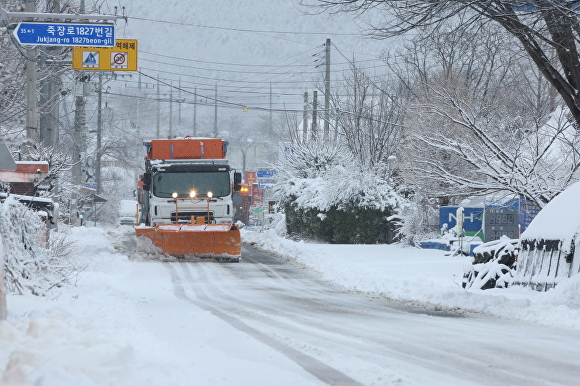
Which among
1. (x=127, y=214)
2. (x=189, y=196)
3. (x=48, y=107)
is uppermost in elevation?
(x=48, y=107)

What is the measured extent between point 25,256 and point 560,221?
773 cm

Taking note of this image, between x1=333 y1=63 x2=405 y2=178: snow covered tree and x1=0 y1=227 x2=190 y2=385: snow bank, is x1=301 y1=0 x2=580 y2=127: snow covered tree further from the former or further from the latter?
x1=333 y1=63 x2=405 y2=178: snow covered tree

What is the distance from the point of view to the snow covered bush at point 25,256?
10.4 metres

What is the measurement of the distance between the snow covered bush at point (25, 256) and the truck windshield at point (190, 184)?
1071 centimetres

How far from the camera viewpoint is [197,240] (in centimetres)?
2200

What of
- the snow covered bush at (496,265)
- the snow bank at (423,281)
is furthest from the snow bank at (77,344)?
the snow covered bush at (496,265)

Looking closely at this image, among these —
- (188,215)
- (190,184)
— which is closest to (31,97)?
(190,184)

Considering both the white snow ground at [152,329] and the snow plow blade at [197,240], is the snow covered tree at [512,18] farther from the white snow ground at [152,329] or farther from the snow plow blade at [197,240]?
the snow plow blade at [197,240]

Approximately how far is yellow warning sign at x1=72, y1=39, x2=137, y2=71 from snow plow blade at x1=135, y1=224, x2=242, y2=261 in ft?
17.5

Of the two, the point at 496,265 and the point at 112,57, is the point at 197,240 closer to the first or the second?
the point at 112,57

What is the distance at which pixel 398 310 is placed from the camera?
1155 centimetres

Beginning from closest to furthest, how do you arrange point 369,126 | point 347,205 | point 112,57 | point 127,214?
point 112,57 < point 347,205 < point 369,126 < point 127,214

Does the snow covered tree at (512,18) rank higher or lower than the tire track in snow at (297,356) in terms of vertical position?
higher

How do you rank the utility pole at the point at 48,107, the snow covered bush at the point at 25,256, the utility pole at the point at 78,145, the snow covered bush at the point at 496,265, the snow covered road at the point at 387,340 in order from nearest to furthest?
the snow covered road at the point at 387,340 → the snow covered bush at the point at 25,256 → the snow covered bush at the point at 496,265 → the utility pole at the point at 48,107 → the utility pole at the point at 78,145
